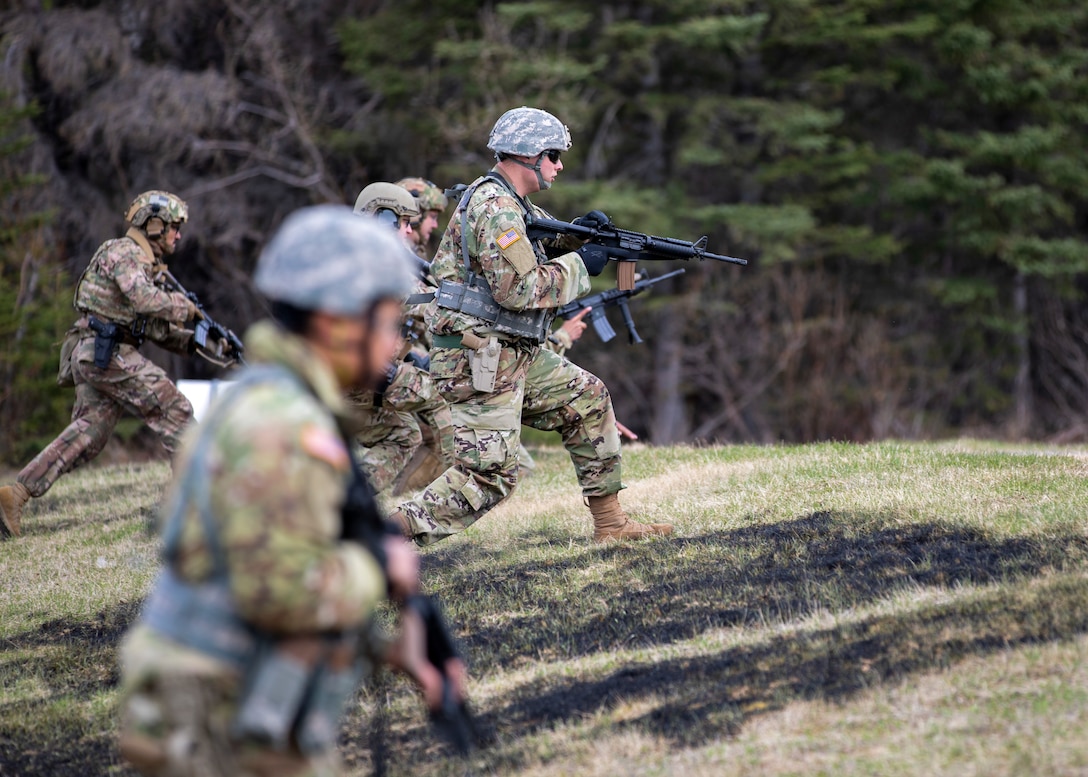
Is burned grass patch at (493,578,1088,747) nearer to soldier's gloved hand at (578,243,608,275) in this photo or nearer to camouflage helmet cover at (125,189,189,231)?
soldier's gloved hand at (578,243,608,275)

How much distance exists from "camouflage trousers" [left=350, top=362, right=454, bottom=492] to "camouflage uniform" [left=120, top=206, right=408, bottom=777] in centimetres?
590

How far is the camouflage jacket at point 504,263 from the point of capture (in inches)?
257

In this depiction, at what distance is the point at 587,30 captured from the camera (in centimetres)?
2314

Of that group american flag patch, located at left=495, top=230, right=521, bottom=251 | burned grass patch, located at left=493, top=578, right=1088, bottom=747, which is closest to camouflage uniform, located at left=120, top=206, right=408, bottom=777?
burned grass patch, located at left=493, top=578, right=1088, bottom=747

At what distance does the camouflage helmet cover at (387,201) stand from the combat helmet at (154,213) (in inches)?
58.4

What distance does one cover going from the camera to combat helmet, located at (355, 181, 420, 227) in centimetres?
897

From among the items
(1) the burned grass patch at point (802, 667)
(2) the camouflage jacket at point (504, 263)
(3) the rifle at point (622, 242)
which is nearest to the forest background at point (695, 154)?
(3) the rifle at point (622, 242)

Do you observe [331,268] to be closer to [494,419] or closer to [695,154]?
[494,419]

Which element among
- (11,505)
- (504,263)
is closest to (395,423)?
(504,263)

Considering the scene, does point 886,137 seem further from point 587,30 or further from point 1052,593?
point 1052,593

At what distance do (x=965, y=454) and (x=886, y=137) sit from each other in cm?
1773

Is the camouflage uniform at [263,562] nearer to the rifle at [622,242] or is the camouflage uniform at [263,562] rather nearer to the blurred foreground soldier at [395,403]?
the rifle at [622,242]

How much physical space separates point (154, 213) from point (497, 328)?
3882 mm

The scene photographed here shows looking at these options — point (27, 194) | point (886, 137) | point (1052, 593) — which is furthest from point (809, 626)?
point (886, 137)
